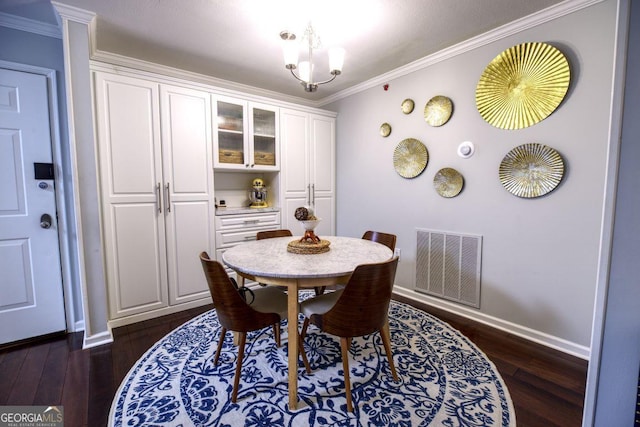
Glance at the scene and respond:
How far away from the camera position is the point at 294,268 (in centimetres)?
147

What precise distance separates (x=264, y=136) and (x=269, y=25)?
4.03ft

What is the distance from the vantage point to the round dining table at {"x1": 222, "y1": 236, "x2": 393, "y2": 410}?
4.65 feet

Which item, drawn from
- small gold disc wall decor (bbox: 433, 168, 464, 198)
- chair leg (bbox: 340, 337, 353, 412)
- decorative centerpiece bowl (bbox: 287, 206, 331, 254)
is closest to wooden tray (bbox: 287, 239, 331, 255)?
decorative centerpiece bowl (bbox: 287, 206, 331, 254)

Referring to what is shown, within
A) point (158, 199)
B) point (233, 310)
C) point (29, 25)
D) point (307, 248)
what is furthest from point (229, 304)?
point (29, 25)

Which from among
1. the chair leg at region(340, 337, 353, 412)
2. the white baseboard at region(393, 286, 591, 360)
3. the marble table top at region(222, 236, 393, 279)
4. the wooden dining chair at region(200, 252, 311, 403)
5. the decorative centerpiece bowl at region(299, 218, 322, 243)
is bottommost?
the white baseboard at region(393, 286, 591, 360)

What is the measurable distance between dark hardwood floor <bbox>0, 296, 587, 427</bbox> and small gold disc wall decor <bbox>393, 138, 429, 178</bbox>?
1.49m

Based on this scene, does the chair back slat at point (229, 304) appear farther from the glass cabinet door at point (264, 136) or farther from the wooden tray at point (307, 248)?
the glass cabinet door at point (264, 136)

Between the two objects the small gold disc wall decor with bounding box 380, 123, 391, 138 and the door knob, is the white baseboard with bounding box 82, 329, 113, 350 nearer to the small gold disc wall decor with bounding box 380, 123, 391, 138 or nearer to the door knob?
the door knob

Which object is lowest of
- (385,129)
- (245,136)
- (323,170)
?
(323,170)

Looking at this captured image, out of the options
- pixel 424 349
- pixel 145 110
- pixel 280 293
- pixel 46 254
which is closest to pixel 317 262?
pixel 280 293

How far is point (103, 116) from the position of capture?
219cm

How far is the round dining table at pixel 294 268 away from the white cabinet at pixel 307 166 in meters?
1.51

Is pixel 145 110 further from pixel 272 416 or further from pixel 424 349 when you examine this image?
pixel 424 349

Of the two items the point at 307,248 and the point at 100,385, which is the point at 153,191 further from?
the point at 307,248
